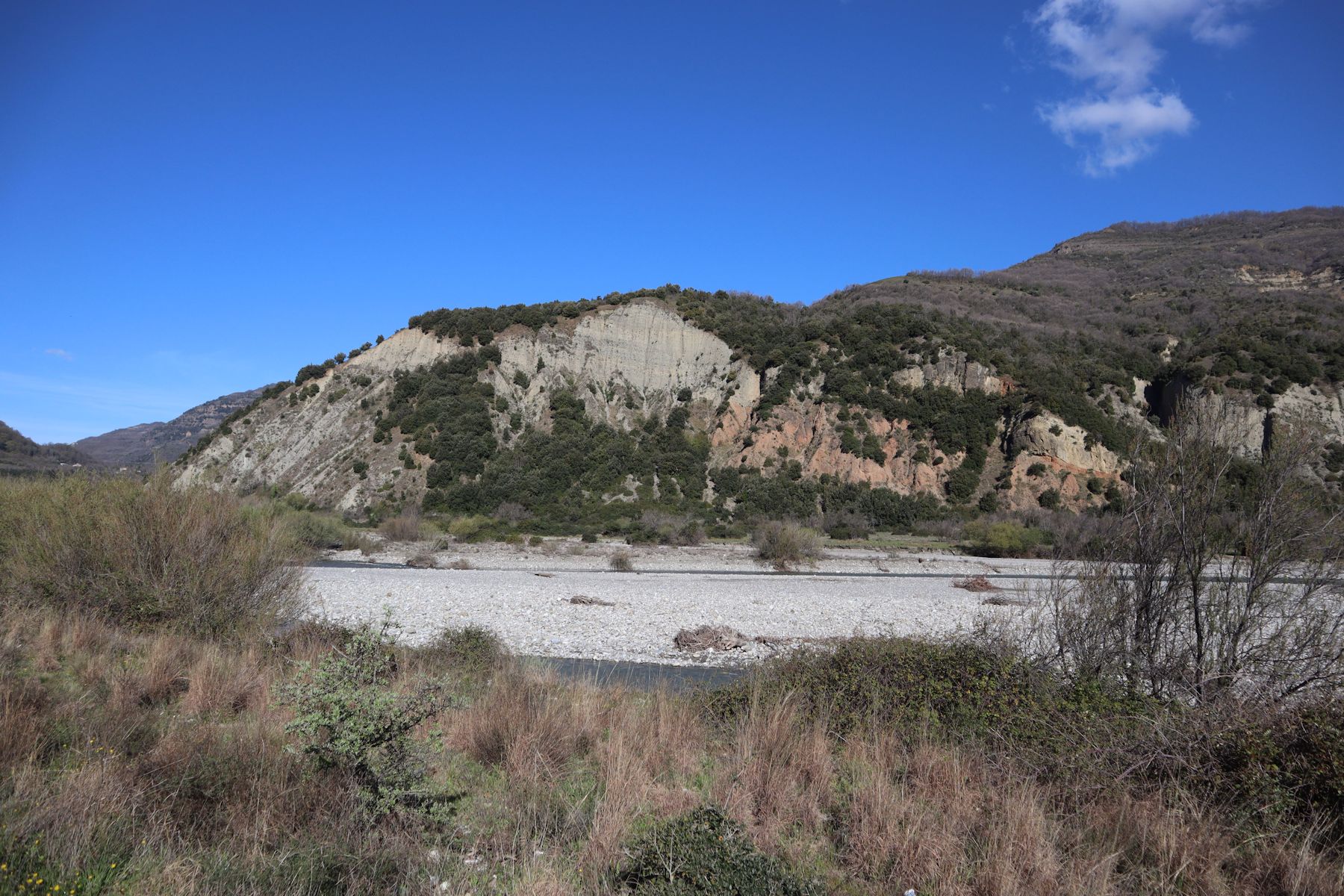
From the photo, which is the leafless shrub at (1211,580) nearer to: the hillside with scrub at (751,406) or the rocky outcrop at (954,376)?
the hillside with scrub at (751,406)

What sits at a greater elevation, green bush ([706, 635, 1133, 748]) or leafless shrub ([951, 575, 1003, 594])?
green bush ([706, 635, 1133, 748])

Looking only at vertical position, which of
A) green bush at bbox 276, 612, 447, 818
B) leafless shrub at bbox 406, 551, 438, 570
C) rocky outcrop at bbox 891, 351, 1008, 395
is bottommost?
leafless shrub at bbox 406, 551, 438, 570

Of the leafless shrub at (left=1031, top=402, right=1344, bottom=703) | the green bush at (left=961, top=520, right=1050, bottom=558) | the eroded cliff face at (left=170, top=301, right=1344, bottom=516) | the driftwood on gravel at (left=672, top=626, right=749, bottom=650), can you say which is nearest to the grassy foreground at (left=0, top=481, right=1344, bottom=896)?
the leafless shrub at (left=1031, top=402, right=1344, bottom=703)

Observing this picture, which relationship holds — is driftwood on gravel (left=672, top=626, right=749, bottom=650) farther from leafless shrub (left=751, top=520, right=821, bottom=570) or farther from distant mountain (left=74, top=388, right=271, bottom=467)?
distant mountain (left=74, top=388, right=271, bottom=467)

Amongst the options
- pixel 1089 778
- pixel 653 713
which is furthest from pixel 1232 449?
pixel 653 713

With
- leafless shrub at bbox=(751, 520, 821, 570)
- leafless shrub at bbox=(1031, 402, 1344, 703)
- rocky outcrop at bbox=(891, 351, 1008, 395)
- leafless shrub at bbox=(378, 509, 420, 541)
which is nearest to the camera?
leafless shrub at bbox=(1031, 402, 1344, 703)

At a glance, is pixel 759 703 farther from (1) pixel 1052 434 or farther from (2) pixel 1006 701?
(1) pixel 1052 434

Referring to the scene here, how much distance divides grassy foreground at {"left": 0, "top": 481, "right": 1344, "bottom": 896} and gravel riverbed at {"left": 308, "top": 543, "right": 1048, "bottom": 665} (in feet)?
12.0

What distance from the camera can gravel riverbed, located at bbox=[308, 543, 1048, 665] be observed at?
14406 millimetres

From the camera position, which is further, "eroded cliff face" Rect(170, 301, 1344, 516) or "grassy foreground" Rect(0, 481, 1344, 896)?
"eroded cliff face" Rect(170, 301, 1344, 516)

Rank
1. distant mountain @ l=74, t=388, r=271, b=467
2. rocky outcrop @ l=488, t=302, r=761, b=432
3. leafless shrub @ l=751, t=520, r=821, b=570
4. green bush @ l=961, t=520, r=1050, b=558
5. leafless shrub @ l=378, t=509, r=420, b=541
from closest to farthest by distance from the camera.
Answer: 1. leafless shrub @ l=751, t=520, r=821, b=570
2. leafless shrub @ l=378, t=509, r=420, b=541
3. green bush @ l=961, t=520, r=1050, b=558
4. rocky outcrop @ l=488, t=302, r=761, b=432
5. distant mountain @ l=74, t=388, r=271, b=467

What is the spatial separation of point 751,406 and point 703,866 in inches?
1815

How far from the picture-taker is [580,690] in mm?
7777

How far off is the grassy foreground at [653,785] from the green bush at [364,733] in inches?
0.8
